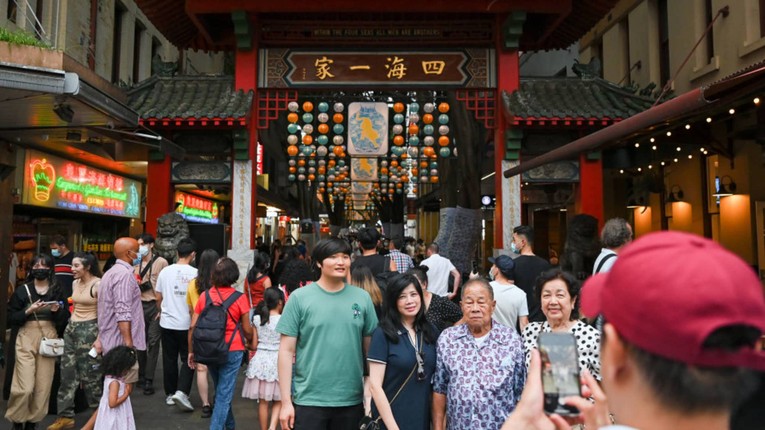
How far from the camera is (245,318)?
628 centimetres

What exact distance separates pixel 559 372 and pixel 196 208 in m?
19.2

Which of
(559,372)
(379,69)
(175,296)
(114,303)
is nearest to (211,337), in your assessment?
(114,303)

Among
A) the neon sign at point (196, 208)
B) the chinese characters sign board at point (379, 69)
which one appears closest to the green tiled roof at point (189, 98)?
the chinese characters sign board at point (379, 69)

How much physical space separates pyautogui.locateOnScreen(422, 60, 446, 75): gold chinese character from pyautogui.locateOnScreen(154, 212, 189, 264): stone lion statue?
18.8 ft

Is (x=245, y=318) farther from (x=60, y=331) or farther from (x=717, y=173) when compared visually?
(x=717, y=173)

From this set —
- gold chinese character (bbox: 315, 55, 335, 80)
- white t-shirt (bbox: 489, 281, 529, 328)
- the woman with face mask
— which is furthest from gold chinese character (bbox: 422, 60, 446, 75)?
the woman with face mask

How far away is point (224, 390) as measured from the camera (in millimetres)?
5859

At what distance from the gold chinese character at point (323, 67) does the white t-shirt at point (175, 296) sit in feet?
17.6

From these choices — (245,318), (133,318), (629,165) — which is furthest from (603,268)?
(629,165)

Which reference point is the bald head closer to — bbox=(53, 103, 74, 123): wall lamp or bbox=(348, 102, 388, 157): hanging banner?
bbox=(53, 103, 74, 123): wall lamp

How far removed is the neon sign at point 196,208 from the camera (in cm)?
1728

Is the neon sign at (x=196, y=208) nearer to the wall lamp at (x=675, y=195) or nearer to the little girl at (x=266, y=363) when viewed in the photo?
the little girl at (x=266, y=363)

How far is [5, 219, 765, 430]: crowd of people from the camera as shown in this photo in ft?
3.34

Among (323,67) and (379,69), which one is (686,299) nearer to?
(379,69)
